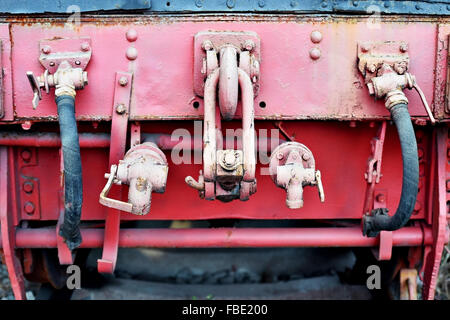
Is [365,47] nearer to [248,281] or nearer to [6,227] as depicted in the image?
[6,227]

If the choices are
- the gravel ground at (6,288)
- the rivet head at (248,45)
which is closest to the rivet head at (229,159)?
the rivet head at (248,45)

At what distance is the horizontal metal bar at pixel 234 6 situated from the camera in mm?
1746

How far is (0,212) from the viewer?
194 centimetres

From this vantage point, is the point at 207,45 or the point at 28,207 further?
the point at 28,207

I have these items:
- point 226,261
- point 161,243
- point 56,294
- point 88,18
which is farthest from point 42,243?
point 226,261

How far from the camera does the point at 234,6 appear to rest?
177 centimetres

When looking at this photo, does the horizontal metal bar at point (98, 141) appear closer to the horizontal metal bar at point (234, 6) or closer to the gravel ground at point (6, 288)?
the horizontal metal bar at point (234, 6)

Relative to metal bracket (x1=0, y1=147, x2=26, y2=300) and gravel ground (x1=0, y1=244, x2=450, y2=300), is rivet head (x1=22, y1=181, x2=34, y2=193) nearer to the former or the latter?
metal bracket (x1=0, y1=147, x2=26, y2=300)

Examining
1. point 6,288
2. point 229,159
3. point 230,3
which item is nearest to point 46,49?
point 230,3

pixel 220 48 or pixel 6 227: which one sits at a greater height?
pixel 220 48

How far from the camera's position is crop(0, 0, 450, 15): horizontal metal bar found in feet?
5.73

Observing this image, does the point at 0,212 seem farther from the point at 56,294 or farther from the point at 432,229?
the point at 432,229

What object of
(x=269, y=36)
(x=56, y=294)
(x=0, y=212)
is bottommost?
(x=56, y=294)
